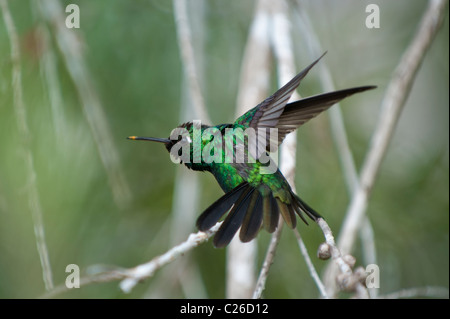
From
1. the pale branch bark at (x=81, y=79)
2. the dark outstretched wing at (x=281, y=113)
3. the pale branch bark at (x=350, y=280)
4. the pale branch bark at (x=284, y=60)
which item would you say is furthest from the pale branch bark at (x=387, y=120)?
the pale branch bark at (x=81, y=79)

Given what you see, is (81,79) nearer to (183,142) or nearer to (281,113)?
(183,142)

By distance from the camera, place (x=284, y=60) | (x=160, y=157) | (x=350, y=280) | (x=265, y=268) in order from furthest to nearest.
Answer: (x=160, y=157) < (x=284, y=60) < (x=265, y=268) < (x=350, y=280)

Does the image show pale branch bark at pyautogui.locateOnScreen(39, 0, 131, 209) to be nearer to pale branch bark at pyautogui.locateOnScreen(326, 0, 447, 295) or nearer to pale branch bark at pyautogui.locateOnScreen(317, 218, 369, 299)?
pale branch bark at pyautogui.locateOnScreen(326, 0, 447, 295)

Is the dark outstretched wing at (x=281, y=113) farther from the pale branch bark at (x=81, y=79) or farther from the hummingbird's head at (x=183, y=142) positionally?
the pale branch bark at (x=81, y=79)

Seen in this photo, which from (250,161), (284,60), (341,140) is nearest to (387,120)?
(341,140)

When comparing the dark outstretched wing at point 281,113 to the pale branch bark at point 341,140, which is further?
the pale branch bark at point 341,140

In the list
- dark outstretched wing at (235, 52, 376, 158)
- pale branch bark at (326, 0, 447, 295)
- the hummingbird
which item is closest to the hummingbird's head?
the hummingbird

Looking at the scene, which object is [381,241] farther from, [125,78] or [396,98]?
[125,78]
